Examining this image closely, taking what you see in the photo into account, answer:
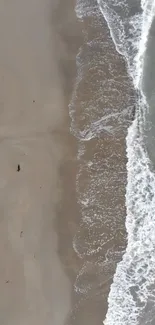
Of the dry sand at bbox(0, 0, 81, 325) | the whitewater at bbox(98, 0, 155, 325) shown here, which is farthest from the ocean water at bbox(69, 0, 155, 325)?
the dry sand at bbox(0, 0, 81, 325)

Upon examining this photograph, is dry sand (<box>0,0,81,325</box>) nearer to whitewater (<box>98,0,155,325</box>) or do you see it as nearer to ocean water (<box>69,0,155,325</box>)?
ocean water (<box>69,0,155,325</box>)

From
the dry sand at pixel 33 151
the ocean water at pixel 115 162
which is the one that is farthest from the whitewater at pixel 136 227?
the dry sand at pixel 33 151

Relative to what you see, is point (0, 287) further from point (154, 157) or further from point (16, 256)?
point (154, 157)

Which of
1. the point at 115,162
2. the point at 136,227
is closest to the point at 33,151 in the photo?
the point at 115,162

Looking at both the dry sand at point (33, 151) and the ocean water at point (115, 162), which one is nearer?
the dry sand at point (33, 151)

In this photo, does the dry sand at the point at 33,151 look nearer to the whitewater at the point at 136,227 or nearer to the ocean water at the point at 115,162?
the ocean water at the point at 115,162

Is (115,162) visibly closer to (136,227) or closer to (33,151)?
(136,227)
